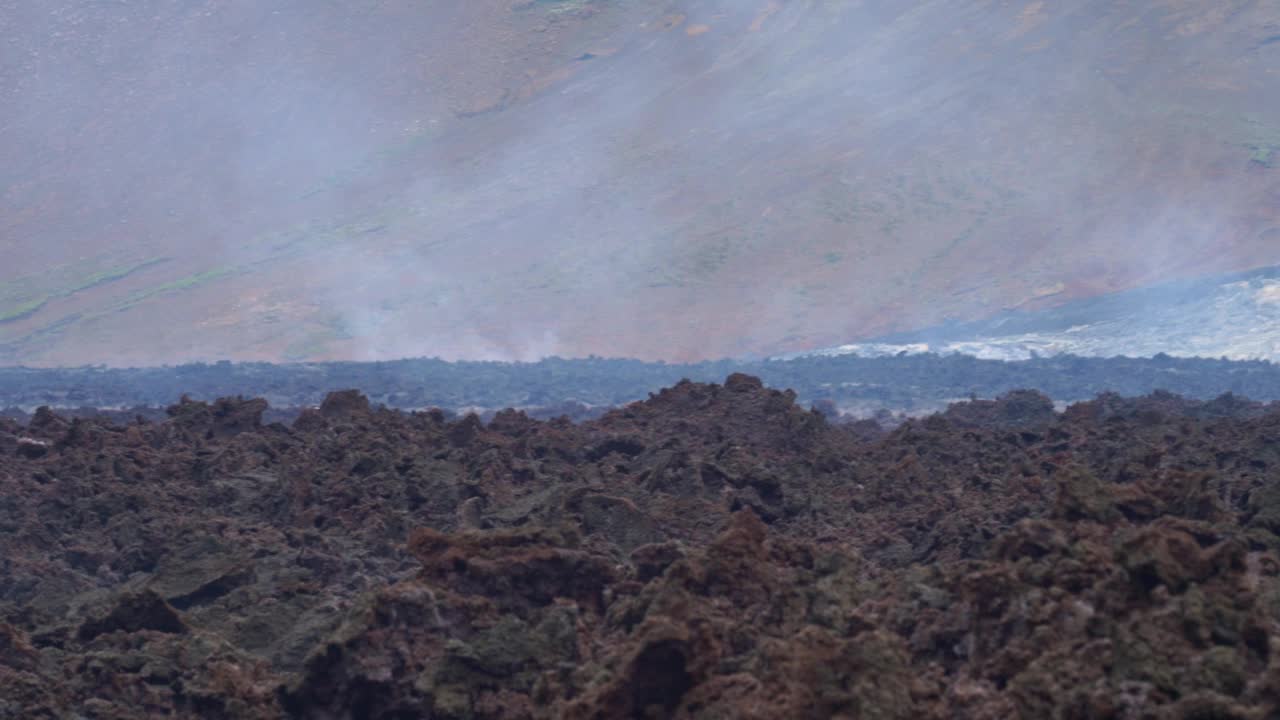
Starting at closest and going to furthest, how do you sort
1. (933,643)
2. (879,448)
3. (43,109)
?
(933,643) → (879,448) → (43,109)

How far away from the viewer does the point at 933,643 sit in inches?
266

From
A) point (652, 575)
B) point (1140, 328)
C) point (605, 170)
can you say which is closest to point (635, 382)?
point (1140, 328)

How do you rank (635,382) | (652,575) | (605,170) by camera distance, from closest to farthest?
(652,575) < (635,382) < (605,170)

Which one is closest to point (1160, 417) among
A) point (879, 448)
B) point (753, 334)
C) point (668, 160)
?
point (879, 448)

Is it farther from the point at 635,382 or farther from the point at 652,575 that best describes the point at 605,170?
the point at 652,575

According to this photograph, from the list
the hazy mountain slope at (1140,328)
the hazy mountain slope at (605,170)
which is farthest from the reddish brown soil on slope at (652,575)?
the hazy mountain slope at (605,170)

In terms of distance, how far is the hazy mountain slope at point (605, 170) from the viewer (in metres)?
51.4

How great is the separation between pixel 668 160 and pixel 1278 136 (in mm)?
21540

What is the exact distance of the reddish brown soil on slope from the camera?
596 centimetres

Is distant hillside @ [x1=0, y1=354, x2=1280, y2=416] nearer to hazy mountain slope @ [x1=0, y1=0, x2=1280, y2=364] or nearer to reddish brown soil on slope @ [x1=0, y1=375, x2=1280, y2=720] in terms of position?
hazy mountain slope @ [x1=0, y1=0, x2=1280, y2=364]

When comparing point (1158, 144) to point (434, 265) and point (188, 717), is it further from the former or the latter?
point (188, 717)

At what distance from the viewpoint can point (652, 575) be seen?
862cm

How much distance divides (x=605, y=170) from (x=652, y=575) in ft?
179

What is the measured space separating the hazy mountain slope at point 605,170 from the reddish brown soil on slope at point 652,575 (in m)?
33.7
